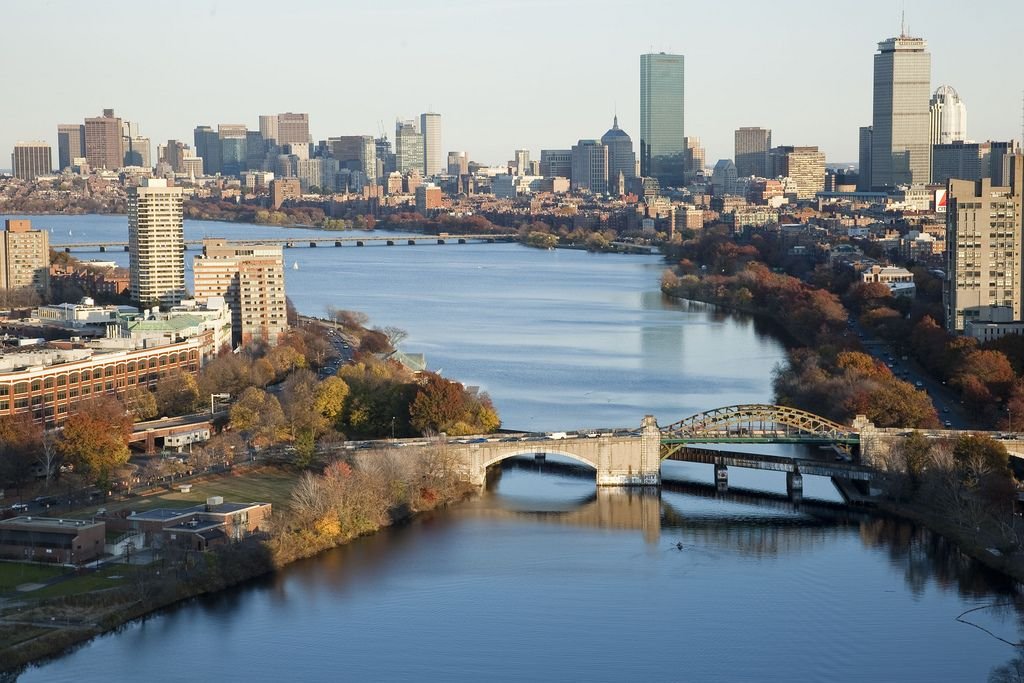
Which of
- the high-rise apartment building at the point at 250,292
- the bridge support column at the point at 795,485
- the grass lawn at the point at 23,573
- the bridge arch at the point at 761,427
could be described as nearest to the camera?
the grass lawn at the point at 23,573

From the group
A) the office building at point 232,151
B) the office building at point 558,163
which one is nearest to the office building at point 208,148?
the office building at point 232,151

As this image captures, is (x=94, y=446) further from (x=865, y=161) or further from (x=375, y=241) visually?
(x=865, y=161)

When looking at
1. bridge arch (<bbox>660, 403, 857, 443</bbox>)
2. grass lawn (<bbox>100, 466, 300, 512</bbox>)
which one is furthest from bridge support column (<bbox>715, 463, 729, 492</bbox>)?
grass lawn (<bbox>100, 466, 300, 512</bbox>)

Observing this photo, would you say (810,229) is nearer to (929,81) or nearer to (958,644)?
(929,81)

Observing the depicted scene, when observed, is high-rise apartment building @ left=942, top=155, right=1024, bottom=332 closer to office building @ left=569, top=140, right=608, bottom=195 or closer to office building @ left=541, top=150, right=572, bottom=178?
office building @ left=569, top=140, right=608, bottom=195

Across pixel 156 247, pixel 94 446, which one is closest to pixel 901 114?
pixel 156 247

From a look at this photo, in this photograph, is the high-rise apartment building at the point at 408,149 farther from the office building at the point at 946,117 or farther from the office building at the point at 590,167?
the office building at the point at 946,117
